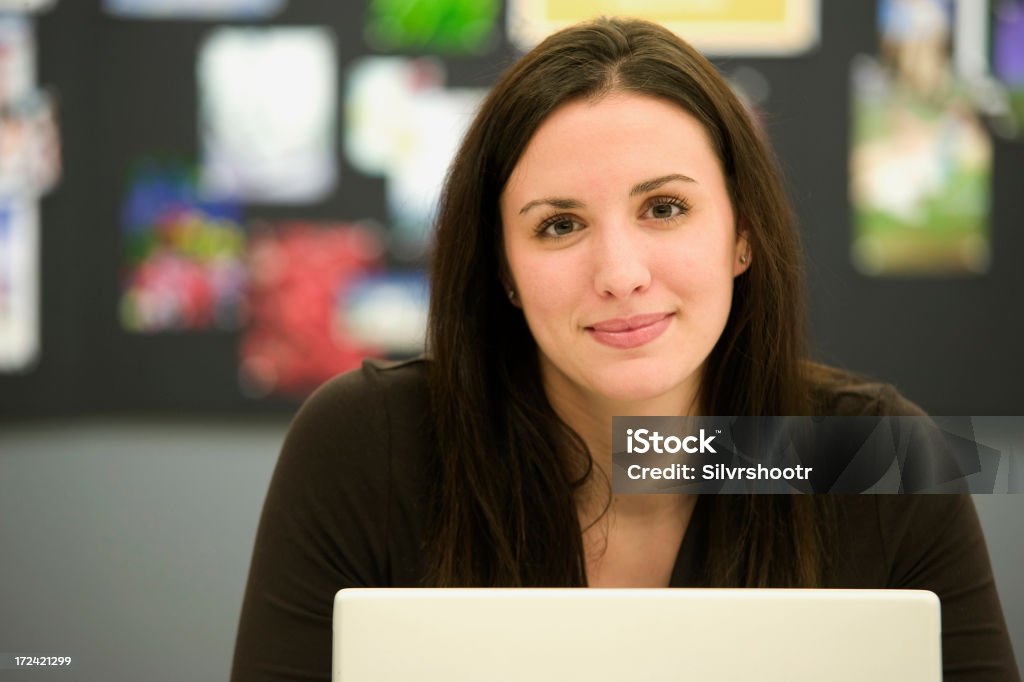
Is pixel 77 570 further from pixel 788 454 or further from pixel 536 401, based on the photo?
pixel 788 454

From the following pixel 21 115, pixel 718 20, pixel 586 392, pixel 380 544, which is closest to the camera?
pixel 380 544

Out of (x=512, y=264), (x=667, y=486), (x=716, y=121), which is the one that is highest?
(x=716, y=121)

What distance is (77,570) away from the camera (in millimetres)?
1677

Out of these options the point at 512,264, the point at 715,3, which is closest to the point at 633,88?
the point at 512,264

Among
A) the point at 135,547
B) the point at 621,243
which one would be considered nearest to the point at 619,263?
the point at 621,243

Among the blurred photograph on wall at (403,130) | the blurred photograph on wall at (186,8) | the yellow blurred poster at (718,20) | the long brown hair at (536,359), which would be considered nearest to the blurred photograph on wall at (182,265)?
the blurred photograph on wall at (403,130)

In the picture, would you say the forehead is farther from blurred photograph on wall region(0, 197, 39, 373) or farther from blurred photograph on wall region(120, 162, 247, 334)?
blurred photograph on wall region(0, 197, 39, 373)

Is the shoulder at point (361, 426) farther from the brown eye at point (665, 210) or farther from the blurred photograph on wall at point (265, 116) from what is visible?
the blurred photograph on wall at point (265, 116)

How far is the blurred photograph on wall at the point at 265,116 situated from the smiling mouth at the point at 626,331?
3.26 metres

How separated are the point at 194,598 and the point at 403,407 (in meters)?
0.78

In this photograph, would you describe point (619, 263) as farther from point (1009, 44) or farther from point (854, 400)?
point (1009, 44)

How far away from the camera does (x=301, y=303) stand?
4.21 metres

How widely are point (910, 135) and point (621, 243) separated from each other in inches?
137

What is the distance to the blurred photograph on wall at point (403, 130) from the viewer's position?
13.8 ft
